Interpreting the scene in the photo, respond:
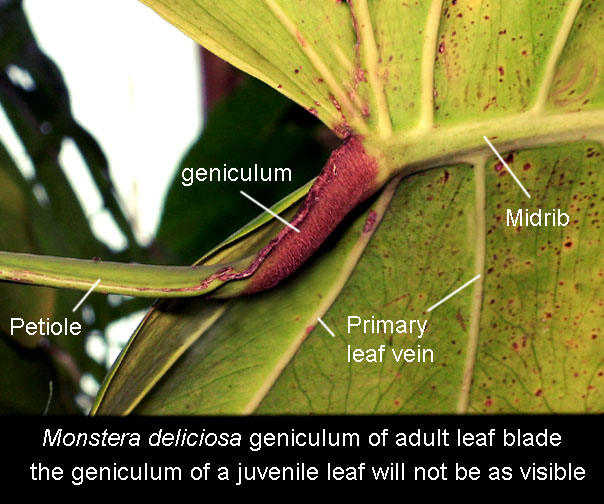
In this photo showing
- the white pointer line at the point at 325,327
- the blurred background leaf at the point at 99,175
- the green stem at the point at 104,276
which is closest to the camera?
the green stem at the point at 104,276

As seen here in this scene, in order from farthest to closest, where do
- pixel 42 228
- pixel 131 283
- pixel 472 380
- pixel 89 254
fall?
pixel 89 254, pixel 42 228, pixel 472 380, pixel 131 283

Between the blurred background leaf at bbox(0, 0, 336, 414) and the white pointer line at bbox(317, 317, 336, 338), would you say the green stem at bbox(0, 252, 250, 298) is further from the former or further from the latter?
the blurred background leaf at bbox(0, 0, 336, 414)

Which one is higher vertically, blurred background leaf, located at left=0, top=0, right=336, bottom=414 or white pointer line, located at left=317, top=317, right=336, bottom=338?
blurred background leaf, located at left=0, top=0, right=336, bottom=414

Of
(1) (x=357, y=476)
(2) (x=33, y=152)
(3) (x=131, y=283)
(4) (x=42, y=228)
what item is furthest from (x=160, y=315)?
(2) (x=33, y=152)

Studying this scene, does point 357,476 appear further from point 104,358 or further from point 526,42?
point 104,358

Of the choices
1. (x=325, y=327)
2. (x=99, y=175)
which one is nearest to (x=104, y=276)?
(x=325, y=327)
